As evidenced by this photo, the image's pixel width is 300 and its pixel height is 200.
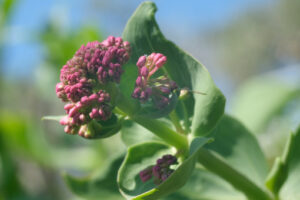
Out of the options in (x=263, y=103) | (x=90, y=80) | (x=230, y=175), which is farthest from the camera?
(x=263, y=103)

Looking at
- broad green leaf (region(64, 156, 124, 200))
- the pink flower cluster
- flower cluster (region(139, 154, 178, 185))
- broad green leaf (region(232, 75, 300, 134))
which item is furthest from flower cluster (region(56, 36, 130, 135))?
broad green leaf (region(232, 75, 300, 134))

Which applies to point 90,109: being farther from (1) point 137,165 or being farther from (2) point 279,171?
(2) point 279,171

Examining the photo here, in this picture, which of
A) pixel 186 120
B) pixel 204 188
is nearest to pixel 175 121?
pixel 186 120

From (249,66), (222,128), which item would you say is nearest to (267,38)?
(249,66)

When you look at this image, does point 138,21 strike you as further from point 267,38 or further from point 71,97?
point 267,38

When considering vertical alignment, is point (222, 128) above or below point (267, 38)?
above

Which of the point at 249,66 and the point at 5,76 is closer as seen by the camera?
the point at 5,76

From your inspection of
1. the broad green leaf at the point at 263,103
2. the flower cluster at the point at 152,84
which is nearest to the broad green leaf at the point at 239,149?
the flower cluster at the point at 152,84
